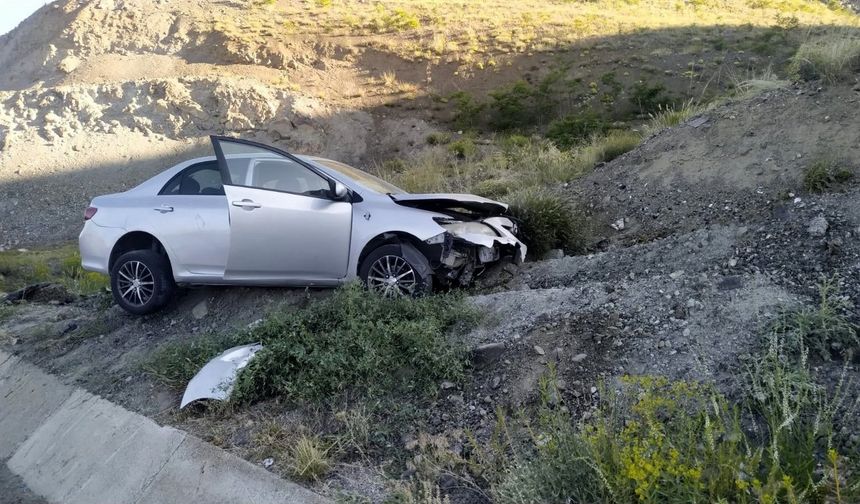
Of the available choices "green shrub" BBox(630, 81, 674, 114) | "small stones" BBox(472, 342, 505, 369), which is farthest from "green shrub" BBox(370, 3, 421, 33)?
"small stones" BBox(472, 342, 505, 369)

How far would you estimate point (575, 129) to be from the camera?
23.0m

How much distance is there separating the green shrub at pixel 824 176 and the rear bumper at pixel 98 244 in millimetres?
7952

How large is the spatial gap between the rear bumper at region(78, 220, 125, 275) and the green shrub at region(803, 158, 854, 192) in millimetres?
7952

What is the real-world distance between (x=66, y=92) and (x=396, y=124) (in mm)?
13579

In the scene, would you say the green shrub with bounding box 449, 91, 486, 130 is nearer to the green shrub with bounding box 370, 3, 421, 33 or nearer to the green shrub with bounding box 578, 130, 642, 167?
the green shrub with bounding box 370, 3, 421, 33

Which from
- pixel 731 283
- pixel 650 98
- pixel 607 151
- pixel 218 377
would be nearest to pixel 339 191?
pixel 218 377

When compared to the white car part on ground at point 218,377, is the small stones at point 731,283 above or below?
above

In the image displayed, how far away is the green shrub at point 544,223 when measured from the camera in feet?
31.1

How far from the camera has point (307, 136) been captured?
2952 cm

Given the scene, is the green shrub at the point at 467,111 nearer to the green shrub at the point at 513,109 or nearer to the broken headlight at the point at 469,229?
the green shrub at the point at 513,109

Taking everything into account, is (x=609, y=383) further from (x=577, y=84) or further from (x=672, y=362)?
(x=577, y=84)

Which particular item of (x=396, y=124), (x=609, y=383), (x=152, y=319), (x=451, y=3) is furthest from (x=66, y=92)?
(x=609, y=383)

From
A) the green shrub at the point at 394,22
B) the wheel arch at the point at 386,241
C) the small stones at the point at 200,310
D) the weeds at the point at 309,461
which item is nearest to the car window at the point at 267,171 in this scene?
the wheel arch at the point at 386,241

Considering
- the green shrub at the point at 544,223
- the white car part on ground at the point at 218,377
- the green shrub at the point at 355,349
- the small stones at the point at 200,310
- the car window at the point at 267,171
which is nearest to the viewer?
the green shrub at the point at 355,349
